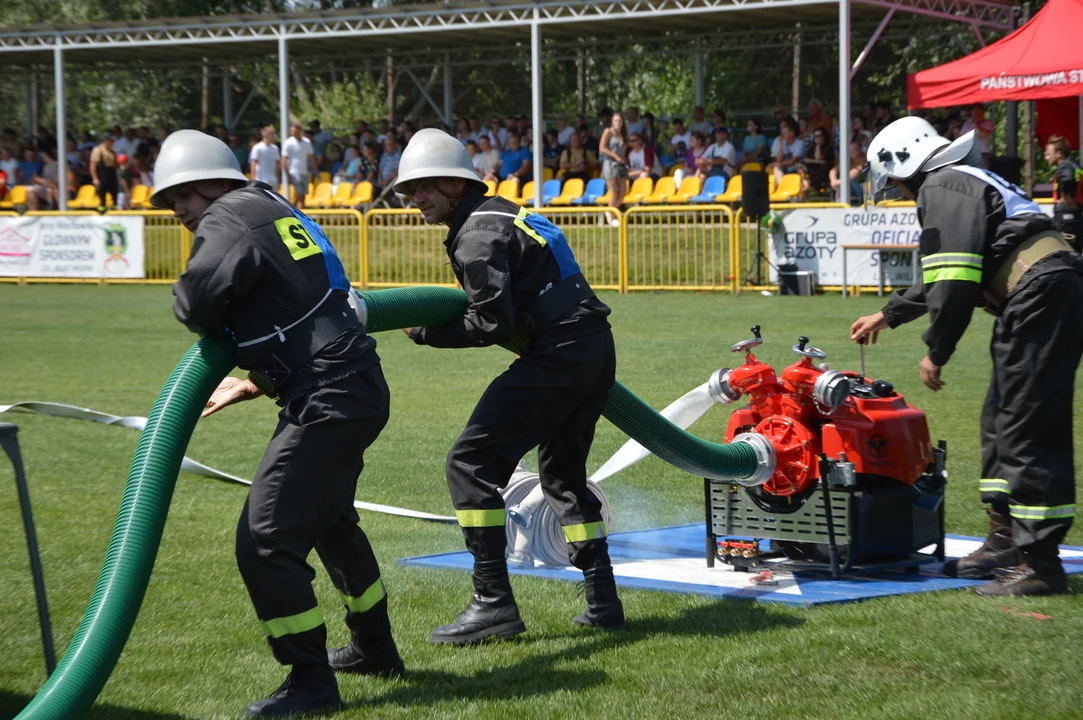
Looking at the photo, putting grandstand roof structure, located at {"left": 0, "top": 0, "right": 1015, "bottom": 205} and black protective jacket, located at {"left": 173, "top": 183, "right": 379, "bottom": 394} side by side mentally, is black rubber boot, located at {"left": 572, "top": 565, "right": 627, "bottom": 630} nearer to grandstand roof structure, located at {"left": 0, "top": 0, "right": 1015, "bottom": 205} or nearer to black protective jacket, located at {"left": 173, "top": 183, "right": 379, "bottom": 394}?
black protective jacket, located at {"left": 173, "top": 183, "right": 379, "bottom": 394}

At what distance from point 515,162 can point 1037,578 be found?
22484 millimetres

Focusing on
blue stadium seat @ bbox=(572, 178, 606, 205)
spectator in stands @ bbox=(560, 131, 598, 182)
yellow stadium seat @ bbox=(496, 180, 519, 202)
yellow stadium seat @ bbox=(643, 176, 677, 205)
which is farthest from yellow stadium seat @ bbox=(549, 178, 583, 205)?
yellow stadium seat @ bbox=(643, 176, 677, 205)

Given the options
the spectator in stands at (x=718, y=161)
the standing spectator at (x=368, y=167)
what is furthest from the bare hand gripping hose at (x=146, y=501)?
the standing spectator at (x=368, y=167)

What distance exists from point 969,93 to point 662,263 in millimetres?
5583

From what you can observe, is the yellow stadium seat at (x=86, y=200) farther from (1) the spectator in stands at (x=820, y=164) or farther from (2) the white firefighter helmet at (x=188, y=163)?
(2) the white firefighter helmet at (x=188, y=163)

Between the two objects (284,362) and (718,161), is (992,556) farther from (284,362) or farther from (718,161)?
(718,161)

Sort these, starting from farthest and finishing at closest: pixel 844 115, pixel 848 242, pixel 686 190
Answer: pixel 686 190
pixel 844 115
pixel 848 242

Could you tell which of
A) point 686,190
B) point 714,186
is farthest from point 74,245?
point 714,186

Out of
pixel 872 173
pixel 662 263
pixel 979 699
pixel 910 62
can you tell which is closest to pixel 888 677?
pixel 979 699

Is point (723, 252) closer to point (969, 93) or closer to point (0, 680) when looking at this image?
point (969, 93)

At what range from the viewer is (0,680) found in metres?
4.52

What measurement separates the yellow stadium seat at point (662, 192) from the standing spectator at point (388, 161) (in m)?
6.11

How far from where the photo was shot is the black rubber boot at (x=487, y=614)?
486 cm

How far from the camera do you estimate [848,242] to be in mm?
19828
